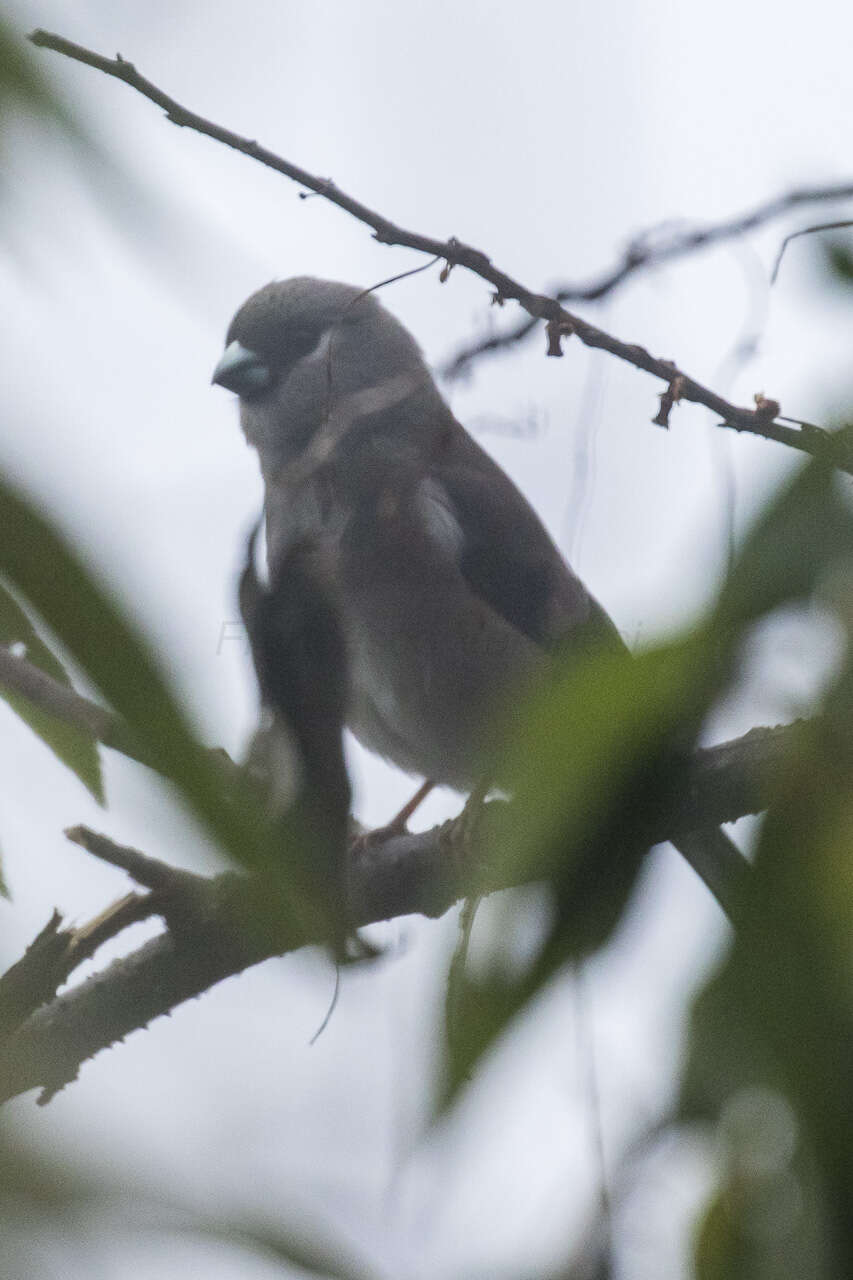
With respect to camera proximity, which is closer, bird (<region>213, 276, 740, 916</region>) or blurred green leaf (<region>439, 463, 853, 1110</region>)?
blurred green leaf (<region>439, 463, 853, 1110</region>)

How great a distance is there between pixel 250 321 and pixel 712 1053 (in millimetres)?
4425

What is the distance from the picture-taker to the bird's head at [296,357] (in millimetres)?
4871

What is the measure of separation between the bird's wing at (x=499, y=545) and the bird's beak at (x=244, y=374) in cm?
76

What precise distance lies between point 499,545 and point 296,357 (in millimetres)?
1147

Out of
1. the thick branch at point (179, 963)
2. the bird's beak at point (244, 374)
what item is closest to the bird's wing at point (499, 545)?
the bird's beak at point (244, 374)

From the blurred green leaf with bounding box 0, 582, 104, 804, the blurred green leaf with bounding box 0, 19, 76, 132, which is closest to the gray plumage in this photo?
the blurred green leaf with bounding box 0, 582, 104, 804

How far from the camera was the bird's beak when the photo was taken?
5.00 m

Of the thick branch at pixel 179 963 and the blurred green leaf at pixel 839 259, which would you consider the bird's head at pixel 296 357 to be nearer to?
the thick branch at pixel 179 963

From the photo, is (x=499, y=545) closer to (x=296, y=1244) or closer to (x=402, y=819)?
(x=402, y=819)

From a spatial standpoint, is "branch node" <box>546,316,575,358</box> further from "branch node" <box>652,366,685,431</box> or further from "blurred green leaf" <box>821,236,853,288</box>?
"blurred green leaf" <box>821,236,853,288</box>

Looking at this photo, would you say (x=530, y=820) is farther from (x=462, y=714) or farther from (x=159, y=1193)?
(x=462, y=714)

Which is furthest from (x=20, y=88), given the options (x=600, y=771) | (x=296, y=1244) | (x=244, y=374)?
(x=244, y=374)

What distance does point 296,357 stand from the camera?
5051mm

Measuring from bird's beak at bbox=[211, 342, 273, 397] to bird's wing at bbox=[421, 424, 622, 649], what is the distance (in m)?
0.76
